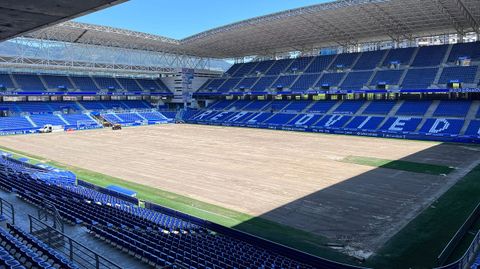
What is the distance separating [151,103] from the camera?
87.2m

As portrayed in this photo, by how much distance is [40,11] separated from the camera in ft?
29.6

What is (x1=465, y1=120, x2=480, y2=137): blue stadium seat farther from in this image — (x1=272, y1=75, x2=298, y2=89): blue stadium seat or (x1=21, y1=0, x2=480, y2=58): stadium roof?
(x1=272, y1=75, x2=298, y2=89): blue stadium seat

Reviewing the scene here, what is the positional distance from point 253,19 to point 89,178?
128ft

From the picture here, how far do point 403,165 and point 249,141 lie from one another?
68.6 ft

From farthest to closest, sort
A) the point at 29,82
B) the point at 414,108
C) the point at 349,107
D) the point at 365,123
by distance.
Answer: the point at 29,82
the point at 349,107
the point at 365,123
the point at 414,108

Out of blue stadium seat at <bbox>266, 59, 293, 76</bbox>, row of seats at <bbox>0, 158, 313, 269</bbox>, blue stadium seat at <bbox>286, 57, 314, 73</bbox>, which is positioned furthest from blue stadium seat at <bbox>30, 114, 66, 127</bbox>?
row of seats at <bbox>0, 158, 313, 269</bbox>

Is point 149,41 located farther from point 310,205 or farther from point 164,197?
point 310,205

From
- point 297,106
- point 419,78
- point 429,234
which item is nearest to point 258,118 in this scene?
point 297,106

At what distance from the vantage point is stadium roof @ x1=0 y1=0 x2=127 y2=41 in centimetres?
830

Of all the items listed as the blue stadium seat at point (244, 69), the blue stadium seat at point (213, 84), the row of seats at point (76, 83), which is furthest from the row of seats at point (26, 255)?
the blue stadium seat at point (244, 69)

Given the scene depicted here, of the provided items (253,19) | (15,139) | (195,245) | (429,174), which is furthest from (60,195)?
(253,19)

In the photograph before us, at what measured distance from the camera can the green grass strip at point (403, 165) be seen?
28980mm

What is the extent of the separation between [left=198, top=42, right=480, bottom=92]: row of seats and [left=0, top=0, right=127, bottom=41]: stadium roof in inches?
2180

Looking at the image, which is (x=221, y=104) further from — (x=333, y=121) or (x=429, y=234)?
(x=429, y=234)
